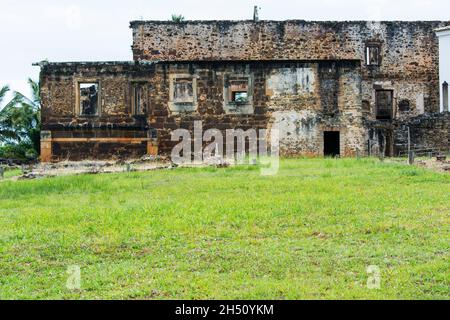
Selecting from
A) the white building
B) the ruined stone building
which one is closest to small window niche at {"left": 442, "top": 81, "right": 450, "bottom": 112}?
the white building

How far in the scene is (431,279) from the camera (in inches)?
262

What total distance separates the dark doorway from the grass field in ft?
27.4

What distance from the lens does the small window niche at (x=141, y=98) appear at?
22.3 metres

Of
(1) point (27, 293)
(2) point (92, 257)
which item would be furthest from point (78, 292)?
(2) point (92, 257)

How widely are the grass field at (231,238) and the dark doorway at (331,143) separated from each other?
834 cm

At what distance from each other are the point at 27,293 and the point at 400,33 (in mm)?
25838

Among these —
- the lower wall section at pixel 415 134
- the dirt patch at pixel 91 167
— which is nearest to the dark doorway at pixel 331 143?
the lower wall section at pixel 415 134

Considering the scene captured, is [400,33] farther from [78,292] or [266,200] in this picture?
[78,292]

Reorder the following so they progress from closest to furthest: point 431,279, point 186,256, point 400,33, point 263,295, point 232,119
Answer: point 263,295 < point 431,279 < point 186,256 < point 232,119 < point 400,33

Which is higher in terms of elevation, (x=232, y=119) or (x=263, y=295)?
(x=232, y=119)

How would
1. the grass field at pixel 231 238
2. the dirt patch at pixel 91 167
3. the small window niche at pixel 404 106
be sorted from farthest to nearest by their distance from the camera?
1. the small window niche at pixel 404 106
2. the dirt patch at pixel 91 167
3. the grass field at pixel 231 238

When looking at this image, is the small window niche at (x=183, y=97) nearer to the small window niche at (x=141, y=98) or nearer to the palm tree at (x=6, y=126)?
the small window niche at (x=141, y=98)

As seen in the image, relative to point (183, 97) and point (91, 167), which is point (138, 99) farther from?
point (91, 167)

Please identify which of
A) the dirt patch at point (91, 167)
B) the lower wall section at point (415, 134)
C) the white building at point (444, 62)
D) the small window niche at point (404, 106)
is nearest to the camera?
the dirt patch at point (91, 167)
